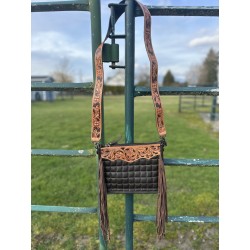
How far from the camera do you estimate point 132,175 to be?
3.74ft

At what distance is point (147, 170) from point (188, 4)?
71 cm

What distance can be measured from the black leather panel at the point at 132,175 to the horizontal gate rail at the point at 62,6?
634 millimetres

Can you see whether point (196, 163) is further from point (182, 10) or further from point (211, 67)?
point (211, 67)

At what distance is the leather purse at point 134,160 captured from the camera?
1096 millimetres

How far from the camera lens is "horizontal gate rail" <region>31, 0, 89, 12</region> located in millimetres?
1147

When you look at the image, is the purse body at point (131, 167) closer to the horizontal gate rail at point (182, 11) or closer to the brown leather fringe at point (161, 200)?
the brown leather fringe at point (161, 200)

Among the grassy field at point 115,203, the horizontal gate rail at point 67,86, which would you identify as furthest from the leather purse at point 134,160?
the grassy field at point 115,203

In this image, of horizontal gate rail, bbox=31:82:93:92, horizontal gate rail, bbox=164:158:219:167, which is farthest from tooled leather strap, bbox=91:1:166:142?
horizontal gate rail, bbox=164:158:219:167

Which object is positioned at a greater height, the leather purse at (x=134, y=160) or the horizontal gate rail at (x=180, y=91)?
the horizontal gate rail at (x=180, y=91)

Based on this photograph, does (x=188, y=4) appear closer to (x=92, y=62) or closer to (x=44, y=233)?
Result: (x=92, y=62)

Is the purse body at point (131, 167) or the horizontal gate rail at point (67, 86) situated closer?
the purse body at point (131, 167)

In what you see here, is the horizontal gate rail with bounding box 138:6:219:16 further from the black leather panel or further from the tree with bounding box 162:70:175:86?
the tree with bounding box 162:70:175:86

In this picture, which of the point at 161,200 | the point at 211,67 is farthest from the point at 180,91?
the point at 211,67
